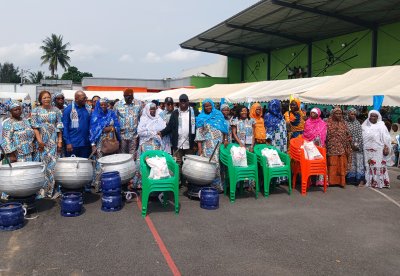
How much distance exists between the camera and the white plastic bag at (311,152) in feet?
22.5

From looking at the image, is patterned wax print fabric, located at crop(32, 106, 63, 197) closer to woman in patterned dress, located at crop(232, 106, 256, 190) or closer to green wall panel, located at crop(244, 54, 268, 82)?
woman in patterned dress, located at crop(232, 106, 256, 190)

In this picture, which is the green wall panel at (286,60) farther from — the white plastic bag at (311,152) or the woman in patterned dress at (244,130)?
the woman in patterned dress at (244,130)

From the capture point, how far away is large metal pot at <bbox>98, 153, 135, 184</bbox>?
5613mm

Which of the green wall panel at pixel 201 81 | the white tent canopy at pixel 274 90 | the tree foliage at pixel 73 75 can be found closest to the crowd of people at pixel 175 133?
the white tent canopy at pixel 274 90

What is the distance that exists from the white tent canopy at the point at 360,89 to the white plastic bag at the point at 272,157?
10.7 feet

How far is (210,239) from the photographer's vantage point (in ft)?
14.6

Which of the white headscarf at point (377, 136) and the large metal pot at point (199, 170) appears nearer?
the large metal pot at point (199, 170)

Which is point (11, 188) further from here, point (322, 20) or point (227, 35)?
point (227, 35)

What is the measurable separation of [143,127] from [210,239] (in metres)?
2.59

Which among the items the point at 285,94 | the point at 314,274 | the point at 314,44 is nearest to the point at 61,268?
the point at 314,274

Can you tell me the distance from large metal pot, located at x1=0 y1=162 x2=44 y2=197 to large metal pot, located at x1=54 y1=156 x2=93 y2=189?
0.42 meters

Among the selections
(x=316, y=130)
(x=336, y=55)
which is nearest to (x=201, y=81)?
(x=336, y=55)

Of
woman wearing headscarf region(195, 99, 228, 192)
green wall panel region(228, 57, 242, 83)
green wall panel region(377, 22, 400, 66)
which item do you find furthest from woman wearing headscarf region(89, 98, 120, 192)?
green wall panel region(228, 57, 242, 83)

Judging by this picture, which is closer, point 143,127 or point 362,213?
point 362,213
